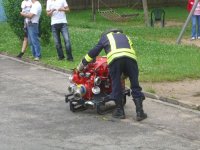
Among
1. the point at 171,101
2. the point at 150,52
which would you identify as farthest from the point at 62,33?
the point at 171,101

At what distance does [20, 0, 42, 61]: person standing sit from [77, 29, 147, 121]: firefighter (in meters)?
5.52

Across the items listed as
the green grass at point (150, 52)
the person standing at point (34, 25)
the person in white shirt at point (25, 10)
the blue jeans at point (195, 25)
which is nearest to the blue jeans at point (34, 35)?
the person standing at point (34, 25)

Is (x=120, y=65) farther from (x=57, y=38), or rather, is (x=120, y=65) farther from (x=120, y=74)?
(x=57, y=38)

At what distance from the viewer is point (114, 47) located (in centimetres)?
841

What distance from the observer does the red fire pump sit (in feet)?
28.8

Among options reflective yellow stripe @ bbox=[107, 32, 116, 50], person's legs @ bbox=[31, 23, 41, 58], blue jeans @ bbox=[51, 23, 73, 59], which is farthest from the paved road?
person's legs @ bbox=[31, 23, 41, 58]

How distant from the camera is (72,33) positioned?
1898cm

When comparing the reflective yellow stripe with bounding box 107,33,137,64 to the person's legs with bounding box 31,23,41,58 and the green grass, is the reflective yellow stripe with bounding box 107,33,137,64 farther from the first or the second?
the person's legs with bounding box 31,23,41,58

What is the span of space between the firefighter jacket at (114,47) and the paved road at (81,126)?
98 cm

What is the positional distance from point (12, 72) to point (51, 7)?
A: 197cm

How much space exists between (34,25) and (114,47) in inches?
234

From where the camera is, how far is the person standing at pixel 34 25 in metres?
13.8

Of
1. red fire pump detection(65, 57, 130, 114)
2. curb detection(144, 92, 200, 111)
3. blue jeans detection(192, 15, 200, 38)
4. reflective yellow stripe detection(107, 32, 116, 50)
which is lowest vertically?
blue jeans detection(192, 15, 200, 38)

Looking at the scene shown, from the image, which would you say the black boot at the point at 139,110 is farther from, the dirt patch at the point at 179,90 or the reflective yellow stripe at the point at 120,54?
the dirt patch at the point at 179,90
